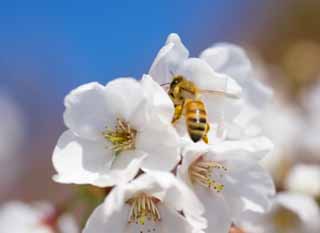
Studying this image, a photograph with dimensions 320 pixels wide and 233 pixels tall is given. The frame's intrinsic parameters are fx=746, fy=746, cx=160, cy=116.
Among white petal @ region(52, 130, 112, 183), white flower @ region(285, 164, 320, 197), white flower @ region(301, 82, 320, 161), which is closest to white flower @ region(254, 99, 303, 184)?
white flower @ region(301, 82, 320, 161)

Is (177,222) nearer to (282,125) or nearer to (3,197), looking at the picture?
(282,125)

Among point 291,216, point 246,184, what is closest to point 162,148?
point 246,184

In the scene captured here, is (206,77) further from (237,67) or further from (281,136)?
(281,136)

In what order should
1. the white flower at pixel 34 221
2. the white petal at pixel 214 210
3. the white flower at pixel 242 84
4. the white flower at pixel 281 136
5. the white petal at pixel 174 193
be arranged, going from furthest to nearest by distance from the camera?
1. the white flower at pixel 281 136
2. the white flower at pixel 34 221
3. the white flower at pixel 242 84
4. the white petal at pixel 214 210
5. the white petal at pixel 174 193

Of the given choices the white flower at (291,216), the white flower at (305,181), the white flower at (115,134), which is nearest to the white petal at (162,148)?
the white flower at (115,134)

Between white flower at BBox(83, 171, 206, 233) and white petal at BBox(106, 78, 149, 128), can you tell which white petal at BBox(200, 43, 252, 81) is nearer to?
white petal at BBox(106, 78, 149, 128)

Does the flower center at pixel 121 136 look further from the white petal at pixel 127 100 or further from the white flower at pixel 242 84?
the white flower at pixel 242 84
